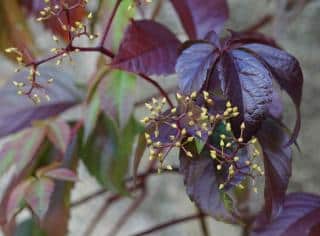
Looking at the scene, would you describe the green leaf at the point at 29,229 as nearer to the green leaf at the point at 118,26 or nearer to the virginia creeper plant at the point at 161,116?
the virginia creeper plant at the point at 161,116

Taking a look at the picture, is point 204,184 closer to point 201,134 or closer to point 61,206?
point 201,134

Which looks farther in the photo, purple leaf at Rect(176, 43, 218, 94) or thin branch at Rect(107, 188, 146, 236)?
thin branch at Rect(107, 188, 146, 236)

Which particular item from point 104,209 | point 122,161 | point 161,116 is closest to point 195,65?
point 161,116

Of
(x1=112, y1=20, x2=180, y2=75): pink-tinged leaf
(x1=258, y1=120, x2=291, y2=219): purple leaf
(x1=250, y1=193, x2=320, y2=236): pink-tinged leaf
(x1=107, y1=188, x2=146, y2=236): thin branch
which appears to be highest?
(x1=112, y1=20, x2=180, y2=75): pink-tinged leaf

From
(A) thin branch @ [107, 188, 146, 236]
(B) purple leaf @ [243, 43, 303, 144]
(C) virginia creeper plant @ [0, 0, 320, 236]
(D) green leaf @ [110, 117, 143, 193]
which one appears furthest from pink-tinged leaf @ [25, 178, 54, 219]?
(A) thin branch @ [107, 188, 146, 236]

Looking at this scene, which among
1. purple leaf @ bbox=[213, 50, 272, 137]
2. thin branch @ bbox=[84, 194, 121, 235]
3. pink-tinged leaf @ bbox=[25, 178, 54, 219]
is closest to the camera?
purple leaf @ bbox=[213, 50, 272, 137]

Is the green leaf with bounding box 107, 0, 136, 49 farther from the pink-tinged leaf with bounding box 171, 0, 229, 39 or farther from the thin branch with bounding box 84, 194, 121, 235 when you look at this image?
the thin branch with bounding box 84, 194, 121, 235

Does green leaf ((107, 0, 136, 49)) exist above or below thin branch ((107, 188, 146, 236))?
above

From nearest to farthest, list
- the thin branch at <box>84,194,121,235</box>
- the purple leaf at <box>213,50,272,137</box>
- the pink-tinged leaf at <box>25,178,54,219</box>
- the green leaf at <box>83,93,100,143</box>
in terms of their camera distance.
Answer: the purple leaf at <box>213,50,272,137</box>, the pink-tinged leaf at <box>25,178,54,219</box>, the green leaf at <box>83,93,100,143</box>, the thin branch at <box>84,194,121,235</box>
